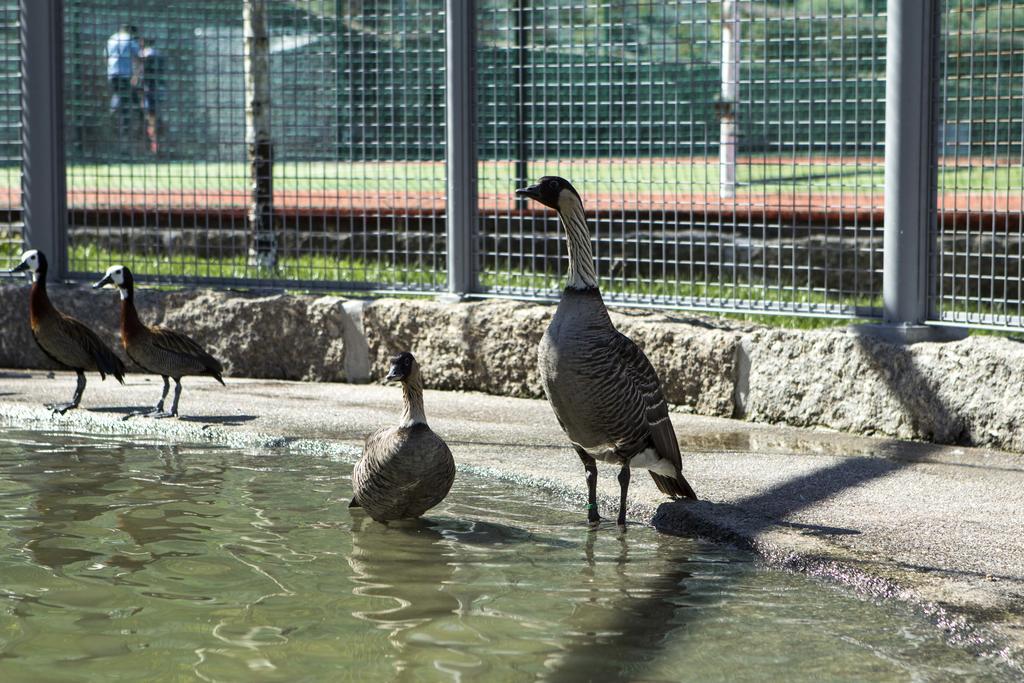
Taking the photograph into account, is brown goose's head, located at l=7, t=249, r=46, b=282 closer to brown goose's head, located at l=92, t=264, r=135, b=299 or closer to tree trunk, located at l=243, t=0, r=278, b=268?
brown goose's head, located at l=92, t=264, r=135, b=299

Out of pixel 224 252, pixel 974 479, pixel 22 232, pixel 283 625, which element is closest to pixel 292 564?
pixel 283 625

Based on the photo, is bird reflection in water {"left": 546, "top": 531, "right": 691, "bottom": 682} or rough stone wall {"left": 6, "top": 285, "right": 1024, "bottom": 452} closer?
bird reflection in water {"left": 546, "top": 531, "right": 691, "bottom": 682}

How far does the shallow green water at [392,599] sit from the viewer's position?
4.57 m

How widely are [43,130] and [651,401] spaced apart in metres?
6.22

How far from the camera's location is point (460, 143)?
367 inches

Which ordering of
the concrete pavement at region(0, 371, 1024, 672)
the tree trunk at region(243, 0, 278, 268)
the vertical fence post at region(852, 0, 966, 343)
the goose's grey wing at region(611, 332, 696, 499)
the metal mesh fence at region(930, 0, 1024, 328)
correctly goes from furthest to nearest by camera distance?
the tree trunk at region(243, 0, 278, 268)
the vertical fence post at region(852, 0, 966, 343)
the metal mesh fence at region(930, 0, 1024, 328)
the goose's grey wing at region(611, 332, 696, 499)
the concrete pavement at region(0, 371, 1024, 672)

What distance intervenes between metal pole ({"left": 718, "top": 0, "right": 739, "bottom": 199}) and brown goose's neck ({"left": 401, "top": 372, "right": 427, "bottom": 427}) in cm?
273

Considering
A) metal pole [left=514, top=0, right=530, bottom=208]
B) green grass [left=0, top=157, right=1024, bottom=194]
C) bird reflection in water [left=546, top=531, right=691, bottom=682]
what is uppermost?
metal pole [left=514, top=0, right=530, bottom=208]

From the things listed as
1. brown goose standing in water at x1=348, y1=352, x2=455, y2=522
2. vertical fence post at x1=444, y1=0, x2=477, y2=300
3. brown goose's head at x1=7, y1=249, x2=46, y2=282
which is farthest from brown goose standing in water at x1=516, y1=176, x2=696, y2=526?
brown goose's head at x1=7, y1=249, x2=46, y2=282

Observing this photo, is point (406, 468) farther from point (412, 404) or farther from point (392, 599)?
point (392, 599)

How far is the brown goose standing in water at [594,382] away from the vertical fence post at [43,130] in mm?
5598

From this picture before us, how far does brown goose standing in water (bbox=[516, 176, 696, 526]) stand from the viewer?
596cm

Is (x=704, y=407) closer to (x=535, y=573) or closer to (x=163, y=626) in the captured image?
(x=535, y=573)

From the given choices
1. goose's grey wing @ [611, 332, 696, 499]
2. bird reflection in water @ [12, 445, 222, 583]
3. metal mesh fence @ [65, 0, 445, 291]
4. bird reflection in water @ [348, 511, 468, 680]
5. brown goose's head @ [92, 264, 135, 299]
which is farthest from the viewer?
metal mesh fence @ [65, 0, 445, 291]
